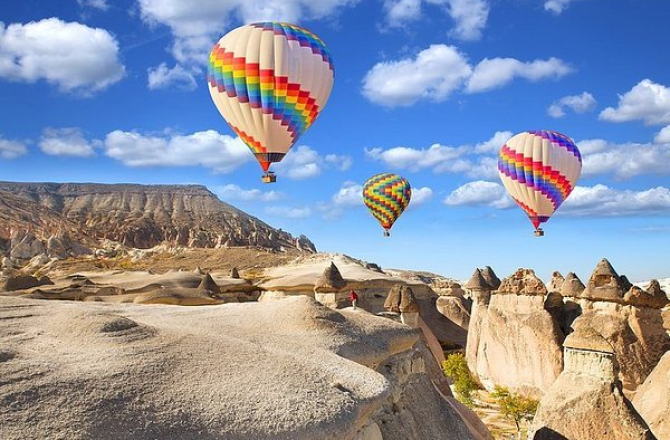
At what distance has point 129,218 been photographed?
8675cm

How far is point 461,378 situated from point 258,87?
32.8 ft

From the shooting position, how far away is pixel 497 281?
72.6 ft

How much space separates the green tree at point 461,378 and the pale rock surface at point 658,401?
6484 millimetres

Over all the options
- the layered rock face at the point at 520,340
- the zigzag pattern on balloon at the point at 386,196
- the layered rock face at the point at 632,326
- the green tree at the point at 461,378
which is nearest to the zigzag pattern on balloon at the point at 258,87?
the layered rock face at the point at 520,340

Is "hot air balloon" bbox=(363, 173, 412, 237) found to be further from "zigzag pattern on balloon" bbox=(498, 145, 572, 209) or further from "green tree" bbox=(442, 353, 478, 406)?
"green tree" bbox=(442, 353, 478, 406)

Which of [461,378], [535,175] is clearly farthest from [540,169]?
[461,378]

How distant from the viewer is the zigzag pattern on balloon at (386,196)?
107ft

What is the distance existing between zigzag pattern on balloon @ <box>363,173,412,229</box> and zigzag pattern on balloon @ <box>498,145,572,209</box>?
29.1 ft

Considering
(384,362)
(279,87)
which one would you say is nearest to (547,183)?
→ (279,87)

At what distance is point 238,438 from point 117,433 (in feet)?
2.58

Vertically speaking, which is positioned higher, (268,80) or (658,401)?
(268,80)

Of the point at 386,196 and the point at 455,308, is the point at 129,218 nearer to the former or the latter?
the point at 386,196

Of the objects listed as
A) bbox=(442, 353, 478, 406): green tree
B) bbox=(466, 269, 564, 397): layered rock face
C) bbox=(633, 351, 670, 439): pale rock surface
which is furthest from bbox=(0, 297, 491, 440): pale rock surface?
bbox=(442, 353, 478, 406): green tree

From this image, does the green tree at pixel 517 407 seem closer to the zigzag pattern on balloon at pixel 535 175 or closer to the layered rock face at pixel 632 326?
the layered rock face at pixel 632 326
